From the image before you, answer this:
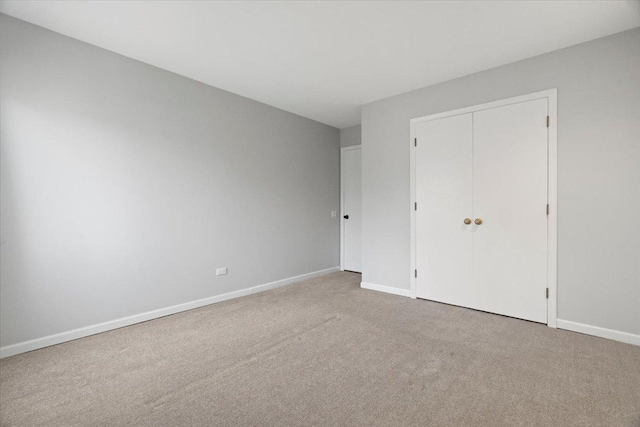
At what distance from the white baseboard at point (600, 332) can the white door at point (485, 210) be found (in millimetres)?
173

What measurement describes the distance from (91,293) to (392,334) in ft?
8.99

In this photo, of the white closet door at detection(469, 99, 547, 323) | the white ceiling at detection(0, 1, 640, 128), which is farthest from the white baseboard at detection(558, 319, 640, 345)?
the white ceiling at detection(0, 1, 640, 128)

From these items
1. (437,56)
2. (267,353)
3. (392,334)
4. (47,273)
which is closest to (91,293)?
(47,273)

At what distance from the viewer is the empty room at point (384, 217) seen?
1871 millimetres

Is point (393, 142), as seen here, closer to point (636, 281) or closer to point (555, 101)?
point (555, 101)

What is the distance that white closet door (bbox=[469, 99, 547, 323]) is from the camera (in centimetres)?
286

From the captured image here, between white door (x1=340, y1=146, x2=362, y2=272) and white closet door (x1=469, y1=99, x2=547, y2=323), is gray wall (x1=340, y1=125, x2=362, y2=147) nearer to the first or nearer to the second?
white door (x1=340, y1=146, x2=362, y2=272)

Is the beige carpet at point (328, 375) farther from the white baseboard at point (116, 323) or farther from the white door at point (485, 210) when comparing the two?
the white door at point (485, 210)

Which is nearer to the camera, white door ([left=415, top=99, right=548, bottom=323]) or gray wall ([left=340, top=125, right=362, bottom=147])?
white door ([left=415, top=99, right=548, bottom=323])

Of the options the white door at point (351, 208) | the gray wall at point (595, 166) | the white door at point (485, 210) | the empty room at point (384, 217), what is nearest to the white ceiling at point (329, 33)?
the empty room at point (384, 217)

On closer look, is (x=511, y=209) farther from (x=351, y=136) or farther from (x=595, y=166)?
(x=351, y=136)

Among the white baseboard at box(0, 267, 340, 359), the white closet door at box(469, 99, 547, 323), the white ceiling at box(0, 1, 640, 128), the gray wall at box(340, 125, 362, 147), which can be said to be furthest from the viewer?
the gray wall at box(340, 125, 362, 147)

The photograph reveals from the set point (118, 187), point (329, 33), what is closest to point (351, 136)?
point (329, 33)

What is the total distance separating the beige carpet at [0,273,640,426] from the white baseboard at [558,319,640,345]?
0.28 ft
